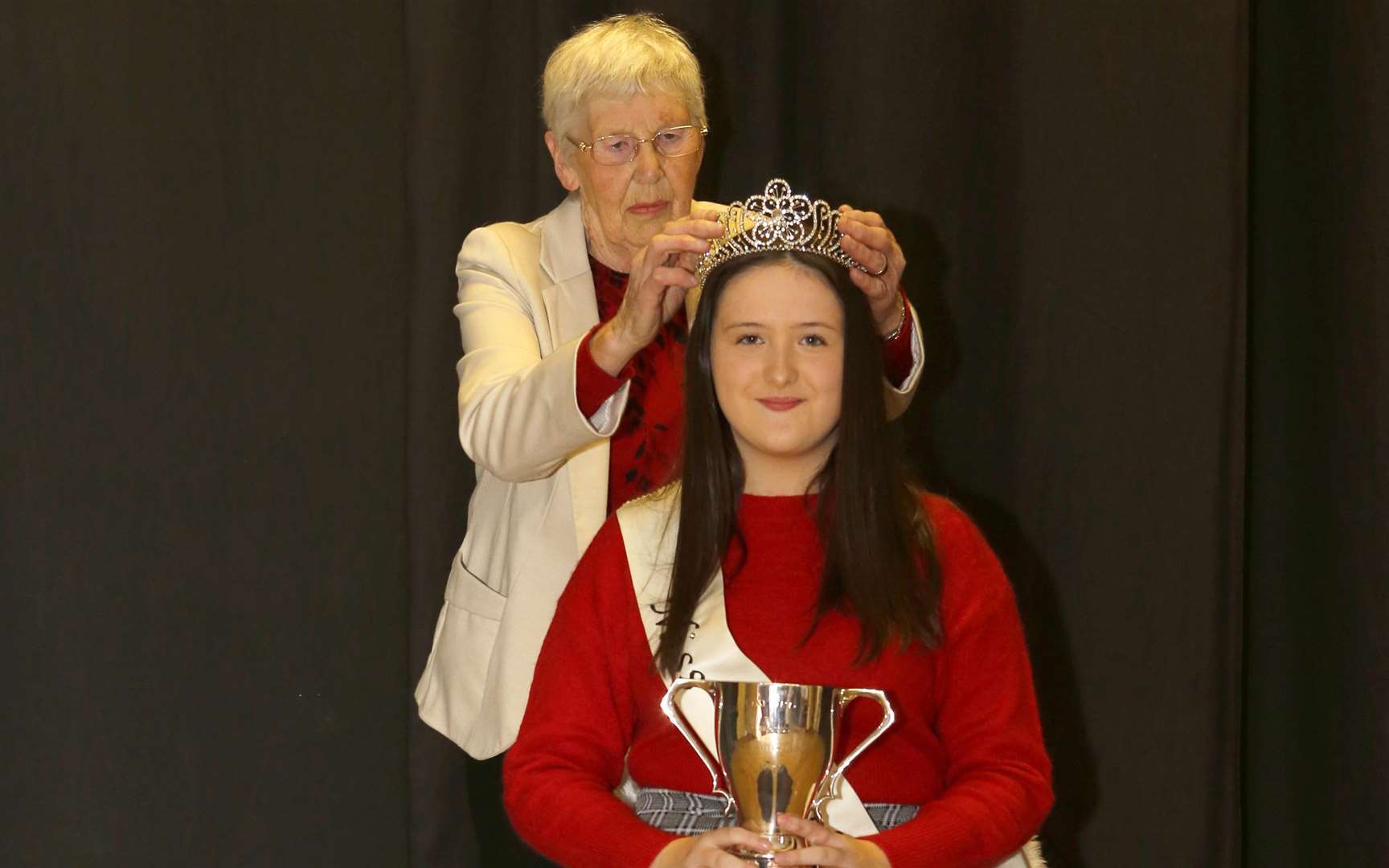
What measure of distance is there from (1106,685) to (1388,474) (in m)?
0.54

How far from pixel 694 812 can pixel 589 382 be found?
1.61 ft

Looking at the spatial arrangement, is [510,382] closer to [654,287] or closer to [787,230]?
[654,287]

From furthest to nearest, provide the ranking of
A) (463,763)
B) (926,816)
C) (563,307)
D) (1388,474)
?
(463,763)
(1388,474)
(563,307)
(926,816)

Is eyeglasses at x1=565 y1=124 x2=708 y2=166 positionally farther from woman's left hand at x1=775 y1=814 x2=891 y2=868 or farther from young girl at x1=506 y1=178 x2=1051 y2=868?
woman's left hand at x1=775 y1=814 x2=891 y2=868

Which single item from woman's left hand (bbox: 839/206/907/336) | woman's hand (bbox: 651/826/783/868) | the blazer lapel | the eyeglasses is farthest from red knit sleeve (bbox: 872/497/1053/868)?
the eyeglasses

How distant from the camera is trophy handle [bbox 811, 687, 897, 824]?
1360 millimetres

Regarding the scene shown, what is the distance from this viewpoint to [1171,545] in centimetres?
259

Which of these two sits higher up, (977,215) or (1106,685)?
(977,215)

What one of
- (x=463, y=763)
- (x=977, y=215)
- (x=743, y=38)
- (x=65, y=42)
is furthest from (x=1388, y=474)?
(x=65, y=42)

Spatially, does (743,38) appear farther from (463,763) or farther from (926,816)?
(926,816)

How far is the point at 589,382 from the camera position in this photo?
177 cm

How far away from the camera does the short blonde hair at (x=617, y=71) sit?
6.48 ft

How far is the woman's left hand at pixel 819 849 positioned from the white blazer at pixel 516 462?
0.57 meters

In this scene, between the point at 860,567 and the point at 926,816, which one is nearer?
the point at 926,816
